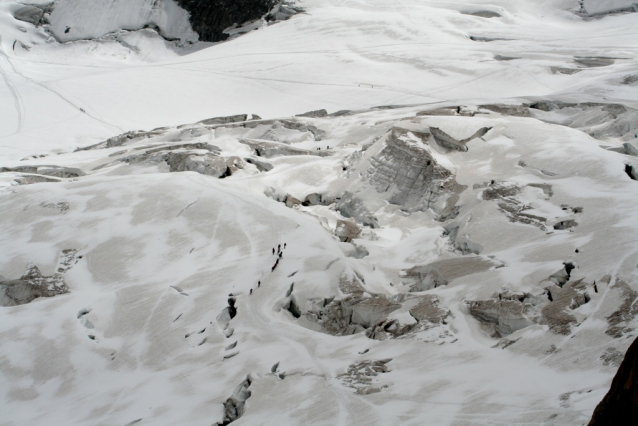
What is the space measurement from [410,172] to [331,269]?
25.0 ft

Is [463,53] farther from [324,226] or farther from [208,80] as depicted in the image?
[324,226]

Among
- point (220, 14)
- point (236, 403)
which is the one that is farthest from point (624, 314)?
point (220, 14)

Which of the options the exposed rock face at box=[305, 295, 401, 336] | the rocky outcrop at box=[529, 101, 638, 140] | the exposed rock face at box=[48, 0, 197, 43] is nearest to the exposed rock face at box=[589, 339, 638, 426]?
the exposed rock face at box=[305, 295, 401, 336]

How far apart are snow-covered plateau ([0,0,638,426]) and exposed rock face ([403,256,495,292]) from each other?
7cm

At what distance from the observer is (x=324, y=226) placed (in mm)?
21062

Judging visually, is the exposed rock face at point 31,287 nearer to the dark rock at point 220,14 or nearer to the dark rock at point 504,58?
the dark rock at point 504,58

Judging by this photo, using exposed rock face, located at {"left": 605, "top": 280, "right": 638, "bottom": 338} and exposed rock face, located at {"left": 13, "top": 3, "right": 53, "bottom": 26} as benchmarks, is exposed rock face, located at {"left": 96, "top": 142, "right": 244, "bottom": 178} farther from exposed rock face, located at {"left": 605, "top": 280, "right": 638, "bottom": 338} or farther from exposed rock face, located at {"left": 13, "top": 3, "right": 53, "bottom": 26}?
exposed rock face, located at {"left": 13, "top": 3, "right": 53, "bottom": 26}

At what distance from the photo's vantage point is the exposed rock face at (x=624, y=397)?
643 centimetres

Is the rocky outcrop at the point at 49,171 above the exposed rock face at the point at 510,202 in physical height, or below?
below

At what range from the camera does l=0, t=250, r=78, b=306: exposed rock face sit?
17.8 meters

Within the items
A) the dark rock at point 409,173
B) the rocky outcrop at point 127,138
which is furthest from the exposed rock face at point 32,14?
the dark rock at point 409,173

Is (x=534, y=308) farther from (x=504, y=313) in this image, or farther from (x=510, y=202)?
(x=510, y=202)

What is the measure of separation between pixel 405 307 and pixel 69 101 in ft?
141

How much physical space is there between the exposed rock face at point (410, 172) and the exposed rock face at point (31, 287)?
12773 mm
